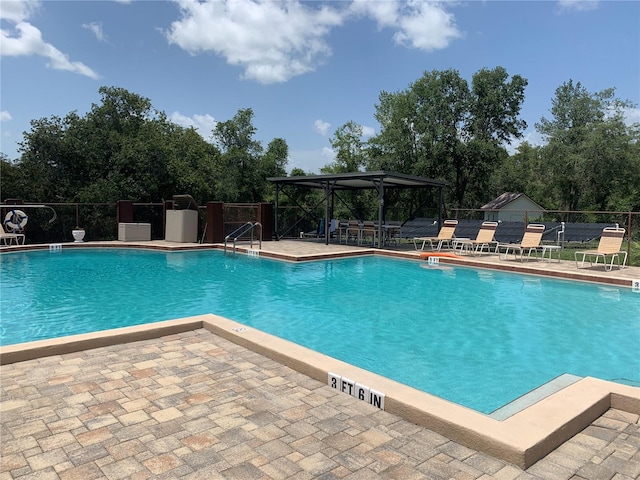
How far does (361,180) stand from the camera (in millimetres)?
15039

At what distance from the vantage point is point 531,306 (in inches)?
290

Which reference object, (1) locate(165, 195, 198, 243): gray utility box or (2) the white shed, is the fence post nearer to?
(1) locate(165, 195, 198, 243): gray utility box

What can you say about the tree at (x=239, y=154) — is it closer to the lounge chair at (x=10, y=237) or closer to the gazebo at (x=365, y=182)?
the gazebo at (x=365, y=182)

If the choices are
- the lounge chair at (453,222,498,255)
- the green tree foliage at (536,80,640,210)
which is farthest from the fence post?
the green tree foliage at (536,80,640,210)

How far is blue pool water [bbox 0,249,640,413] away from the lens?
4586 millimetres

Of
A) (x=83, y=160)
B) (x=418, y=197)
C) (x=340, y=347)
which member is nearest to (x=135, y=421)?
(x=340, y=347)

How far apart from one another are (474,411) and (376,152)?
1012 inches

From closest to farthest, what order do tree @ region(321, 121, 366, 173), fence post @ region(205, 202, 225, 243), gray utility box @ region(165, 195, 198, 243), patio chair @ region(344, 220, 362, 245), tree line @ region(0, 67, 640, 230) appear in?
fence post @ region(205, 202, 225, 243)
gray utility box @ region(165, 195, 198, 243)
patio chair @ region(344, 220, 362, 245)
tree line @ region(0, 67, 640, 230)
tree @ region(321, 121, 366, 173)

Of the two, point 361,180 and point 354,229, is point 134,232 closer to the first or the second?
point 354,229

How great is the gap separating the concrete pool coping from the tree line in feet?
48.3

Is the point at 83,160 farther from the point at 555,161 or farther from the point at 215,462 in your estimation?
the point at 555,161

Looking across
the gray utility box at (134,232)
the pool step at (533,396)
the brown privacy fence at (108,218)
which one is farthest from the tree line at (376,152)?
the pool step at (533,396)

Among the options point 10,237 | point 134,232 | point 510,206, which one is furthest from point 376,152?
point 10,237

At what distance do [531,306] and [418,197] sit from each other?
18.2 m
